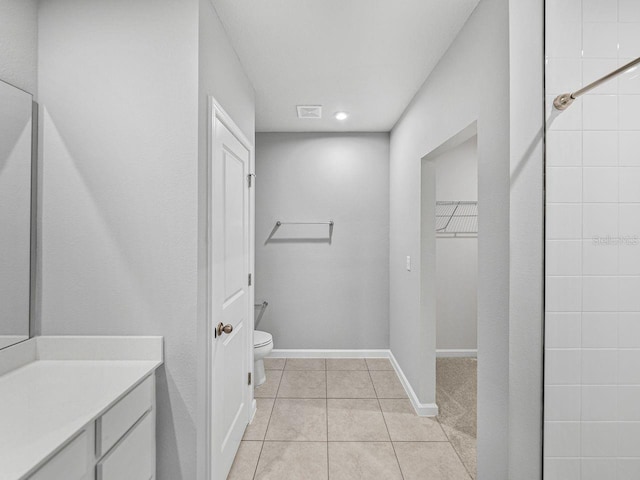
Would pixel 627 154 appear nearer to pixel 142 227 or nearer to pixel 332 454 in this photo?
pixel 142 227

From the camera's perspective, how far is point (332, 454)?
2.20 metres

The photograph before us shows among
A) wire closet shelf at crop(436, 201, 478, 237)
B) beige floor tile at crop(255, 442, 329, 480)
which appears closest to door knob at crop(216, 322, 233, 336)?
beige floor tile at crop(255, 442, 329, 480)

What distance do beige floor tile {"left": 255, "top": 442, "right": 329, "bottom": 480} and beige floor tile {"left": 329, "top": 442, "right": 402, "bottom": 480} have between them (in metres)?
0.07

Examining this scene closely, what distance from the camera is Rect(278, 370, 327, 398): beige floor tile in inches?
119

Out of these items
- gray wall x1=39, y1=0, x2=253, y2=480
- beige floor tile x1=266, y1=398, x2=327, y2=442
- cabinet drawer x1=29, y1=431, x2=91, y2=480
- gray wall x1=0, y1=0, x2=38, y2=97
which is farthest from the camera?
beige floor tile x1=266, y1=398, x2=327, y2=442

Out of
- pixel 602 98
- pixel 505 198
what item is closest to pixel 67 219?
pixel 505 198

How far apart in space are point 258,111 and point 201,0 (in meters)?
1.70

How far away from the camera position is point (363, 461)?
2135mm

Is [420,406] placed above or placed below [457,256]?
below

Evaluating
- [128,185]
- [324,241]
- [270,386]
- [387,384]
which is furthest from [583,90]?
[270,386]

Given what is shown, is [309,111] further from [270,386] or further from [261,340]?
[270,386]

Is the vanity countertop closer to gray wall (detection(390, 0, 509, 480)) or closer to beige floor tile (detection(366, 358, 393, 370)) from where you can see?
gray wall (detection(390, 0, 509, 480))

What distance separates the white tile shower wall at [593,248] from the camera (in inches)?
38.3

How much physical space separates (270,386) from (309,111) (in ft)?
8.57
